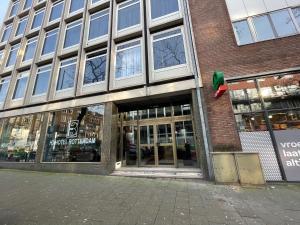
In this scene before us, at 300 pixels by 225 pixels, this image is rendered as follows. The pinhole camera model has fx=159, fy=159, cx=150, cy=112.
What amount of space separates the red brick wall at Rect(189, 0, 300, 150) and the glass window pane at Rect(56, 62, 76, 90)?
7.86 m

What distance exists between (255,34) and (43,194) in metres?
10.3

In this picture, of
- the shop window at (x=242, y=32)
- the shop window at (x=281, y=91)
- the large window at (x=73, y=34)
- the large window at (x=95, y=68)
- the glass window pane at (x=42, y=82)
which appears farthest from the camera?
the large window at (x=73, y=34)

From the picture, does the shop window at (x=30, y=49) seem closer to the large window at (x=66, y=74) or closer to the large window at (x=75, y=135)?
the large window at (x=66, y=74)

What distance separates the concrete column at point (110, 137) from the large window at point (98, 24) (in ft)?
17.1

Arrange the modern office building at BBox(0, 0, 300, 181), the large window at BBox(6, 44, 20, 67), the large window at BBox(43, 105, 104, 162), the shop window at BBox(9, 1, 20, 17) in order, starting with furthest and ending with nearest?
the shop window at BBox(9, 1, 20, 17) < the large window at BBox(6, 44, 20, 67) < the large window at BBox(43, 105, 104, 162) < the modern office building at BBox(0, 0, 300, 181)

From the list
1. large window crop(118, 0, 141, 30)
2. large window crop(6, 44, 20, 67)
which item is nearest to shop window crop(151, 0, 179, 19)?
large window crop(118, 0, 141, 30)

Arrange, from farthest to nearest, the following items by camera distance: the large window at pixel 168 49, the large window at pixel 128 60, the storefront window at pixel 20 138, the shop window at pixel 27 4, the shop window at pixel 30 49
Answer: the shop window at pixel 27 4
the shop window at pixel 30 49
the storefront window at pixel 20 138
the large window at pixel 128 60
the large window at pixel 168 49

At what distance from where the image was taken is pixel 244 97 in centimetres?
659

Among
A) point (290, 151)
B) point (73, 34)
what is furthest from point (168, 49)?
point (73, 34)

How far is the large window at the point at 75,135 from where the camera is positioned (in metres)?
8.52

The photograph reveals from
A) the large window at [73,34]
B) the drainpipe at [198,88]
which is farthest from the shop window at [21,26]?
the drainpipe at [198,88]

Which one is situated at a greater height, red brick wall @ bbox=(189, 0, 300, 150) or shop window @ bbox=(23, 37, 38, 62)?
shop window @ bbox=(23, 37, 38, 62)

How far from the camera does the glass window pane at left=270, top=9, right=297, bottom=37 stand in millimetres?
6702

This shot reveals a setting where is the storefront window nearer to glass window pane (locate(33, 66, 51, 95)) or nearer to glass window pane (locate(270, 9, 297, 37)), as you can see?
glass window pane (locate(33, 66, 51, 95))
